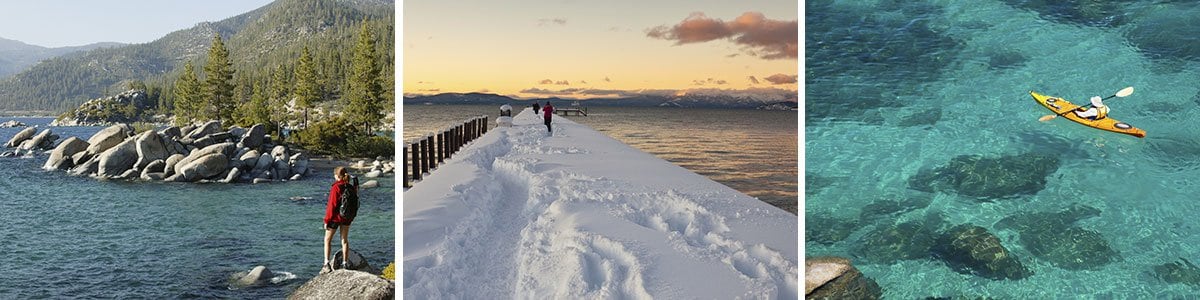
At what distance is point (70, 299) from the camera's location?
5.42 m

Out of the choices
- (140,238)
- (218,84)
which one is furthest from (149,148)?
(140,238)

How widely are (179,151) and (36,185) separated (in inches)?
129

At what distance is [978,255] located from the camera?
4.33 m

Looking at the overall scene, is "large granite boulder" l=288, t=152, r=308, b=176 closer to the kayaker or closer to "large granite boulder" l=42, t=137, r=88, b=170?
"large granite boulder" l=42, t=137, r=88, b=170

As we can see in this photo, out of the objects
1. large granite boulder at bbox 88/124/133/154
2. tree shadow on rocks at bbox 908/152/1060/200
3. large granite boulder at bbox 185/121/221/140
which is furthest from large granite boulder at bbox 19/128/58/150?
tree shadow on rocks at bbox 908/152/1060/200

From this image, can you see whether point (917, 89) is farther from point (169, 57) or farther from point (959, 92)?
point (169, 57)

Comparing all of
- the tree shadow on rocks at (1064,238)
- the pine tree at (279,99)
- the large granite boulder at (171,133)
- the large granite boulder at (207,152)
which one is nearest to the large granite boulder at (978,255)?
the tree shadow on rocks at (1064,238)

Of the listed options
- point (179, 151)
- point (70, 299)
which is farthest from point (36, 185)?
point (179, 151)

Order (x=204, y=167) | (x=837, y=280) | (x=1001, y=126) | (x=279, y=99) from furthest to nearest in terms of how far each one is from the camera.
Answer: (x=279, y=99)
(x=204, y=167)
(x=1001, y=126)
(x=837, y=280)

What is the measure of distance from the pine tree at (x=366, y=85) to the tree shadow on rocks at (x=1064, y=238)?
444 centimetres

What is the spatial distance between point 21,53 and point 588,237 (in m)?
4.51

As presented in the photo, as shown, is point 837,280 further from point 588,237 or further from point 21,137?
point 21,137

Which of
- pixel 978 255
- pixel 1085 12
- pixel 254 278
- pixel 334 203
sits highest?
pixel 1085 12

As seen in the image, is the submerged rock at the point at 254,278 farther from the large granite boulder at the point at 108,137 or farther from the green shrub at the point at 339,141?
the large granite boulder at the point at 108,137
